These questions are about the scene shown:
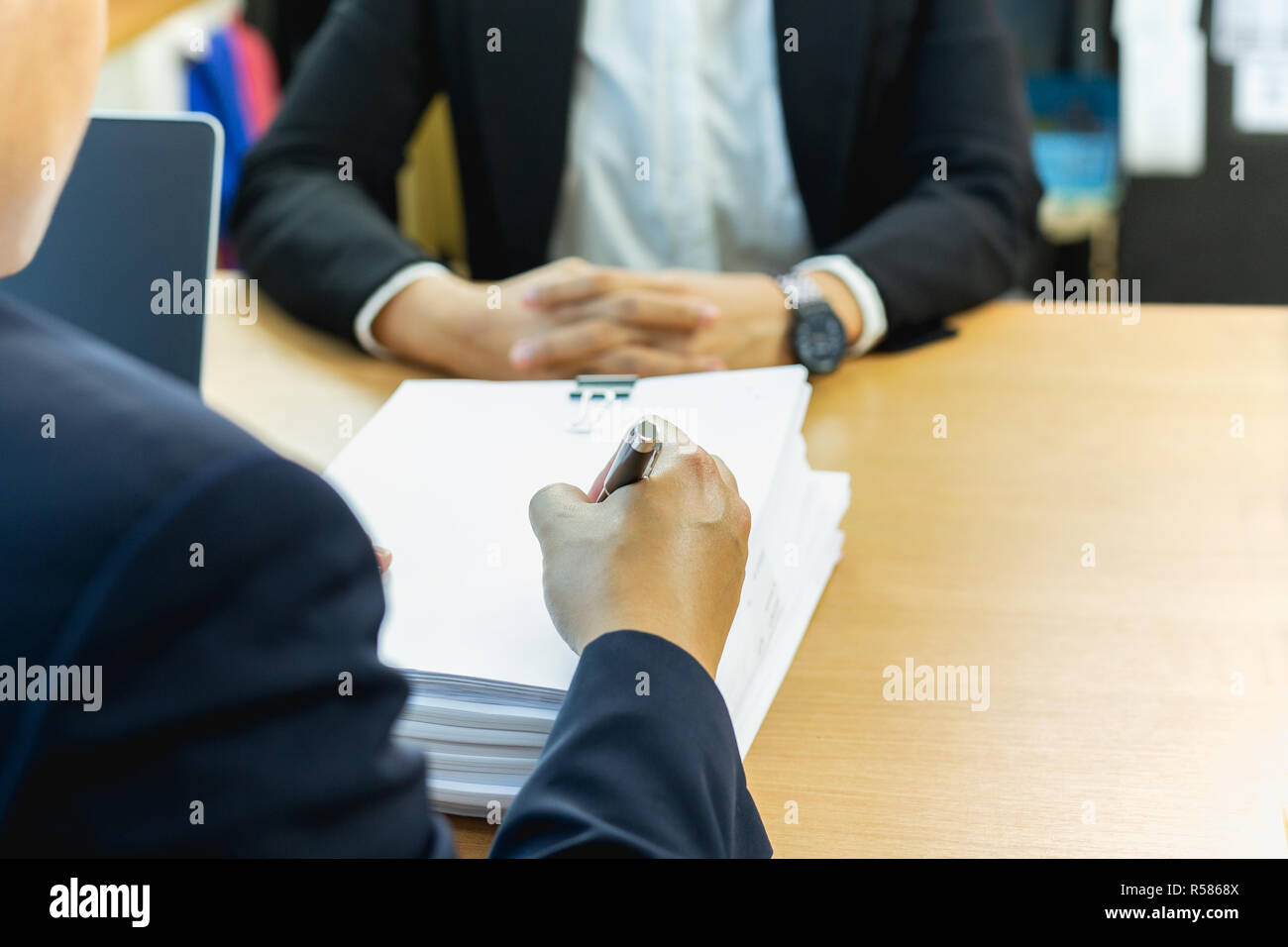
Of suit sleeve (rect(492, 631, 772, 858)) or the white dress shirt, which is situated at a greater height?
the white dress shirt

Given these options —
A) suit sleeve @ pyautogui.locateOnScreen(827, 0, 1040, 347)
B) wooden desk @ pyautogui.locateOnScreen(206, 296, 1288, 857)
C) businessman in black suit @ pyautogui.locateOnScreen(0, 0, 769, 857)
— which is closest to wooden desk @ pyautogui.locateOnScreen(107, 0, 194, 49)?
wooden desk @ pyautogui.locateOnScreen(206, 296, 1288, 857)

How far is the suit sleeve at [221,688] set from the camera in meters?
0.31

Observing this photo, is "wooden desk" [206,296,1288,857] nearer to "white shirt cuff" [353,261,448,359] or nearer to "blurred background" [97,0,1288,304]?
"white shirt cuff" [353,261,448,359]

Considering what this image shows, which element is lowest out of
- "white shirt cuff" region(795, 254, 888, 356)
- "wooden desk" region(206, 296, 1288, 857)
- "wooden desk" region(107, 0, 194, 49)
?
"wooden desk" region(206, 296, 1288, 857)

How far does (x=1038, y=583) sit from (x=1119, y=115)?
2074 mm

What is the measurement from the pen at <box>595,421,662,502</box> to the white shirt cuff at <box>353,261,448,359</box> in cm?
50

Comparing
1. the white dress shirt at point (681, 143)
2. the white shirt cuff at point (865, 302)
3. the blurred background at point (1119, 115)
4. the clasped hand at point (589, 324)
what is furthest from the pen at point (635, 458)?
the blurred background at point (1119, 115)

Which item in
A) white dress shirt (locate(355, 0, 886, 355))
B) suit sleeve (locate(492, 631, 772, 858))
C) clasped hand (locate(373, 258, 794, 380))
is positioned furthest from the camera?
white dress shirt (locate(355, 0, 886, 355))

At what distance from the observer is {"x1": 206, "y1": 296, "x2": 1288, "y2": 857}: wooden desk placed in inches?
22.0

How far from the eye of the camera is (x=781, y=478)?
69 cm

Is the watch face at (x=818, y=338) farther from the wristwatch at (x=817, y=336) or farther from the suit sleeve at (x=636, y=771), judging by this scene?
the suit sleeve at (x=636, y=771)

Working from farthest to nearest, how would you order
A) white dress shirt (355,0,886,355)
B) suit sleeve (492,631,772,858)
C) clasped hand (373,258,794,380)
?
1. white dress shirt (355,0,886,355)
2. clasped hand (373,258,794,380)
3. suit sleeve (492,631,772,858)

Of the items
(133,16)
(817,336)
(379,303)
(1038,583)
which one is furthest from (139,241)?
(133,16)

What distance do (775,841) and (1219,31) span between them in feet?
7.49
